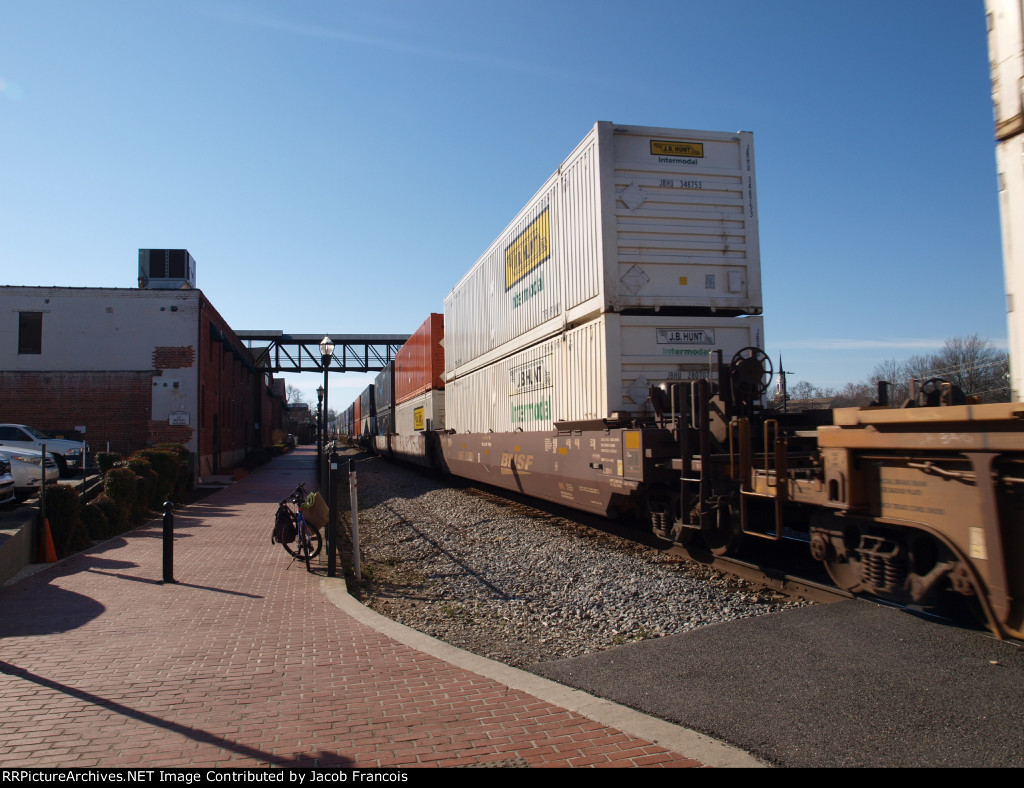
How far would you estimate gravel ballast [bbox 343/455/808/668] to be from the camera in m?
5.71

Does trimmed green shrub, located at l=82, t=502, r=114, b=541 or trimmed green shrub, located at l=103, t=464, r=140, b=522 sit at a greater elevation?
trimmed green shrub, located at l=103, t=464, r=140, b=522

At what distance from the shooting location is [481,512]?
1319 centimetres

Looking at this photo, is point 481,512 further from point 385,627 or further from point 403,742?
point 403,742

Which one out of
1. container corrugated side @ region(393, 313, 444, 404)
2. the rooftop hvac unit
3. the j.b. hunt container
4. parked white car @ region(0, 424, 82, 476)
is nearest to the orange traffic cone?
the j.b. hunt container

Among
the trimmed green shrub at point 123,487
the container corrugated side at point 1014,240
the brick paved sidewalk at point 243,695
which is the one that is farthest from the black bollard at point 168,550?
the container corrugated side at point 1014,240

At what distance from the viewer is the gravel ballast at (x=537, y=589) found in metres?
5.71

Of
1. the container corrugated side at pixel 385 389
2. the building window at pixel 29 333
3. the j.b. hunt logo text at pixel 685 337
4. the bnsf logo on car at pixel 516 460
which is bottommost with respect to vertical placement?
the bnsf logo on car at pixel 516 460

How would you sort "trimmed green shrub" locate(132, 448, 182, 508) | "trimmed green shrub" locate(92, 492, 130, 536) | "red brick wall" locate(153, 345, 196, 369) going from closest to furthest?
"trimmed green shrub" locate(92, 492, 130, 536), "trimmed green shrub" locate(132, 448, 182, 508), "red brick wall" locate(153, 345, 196, 369)

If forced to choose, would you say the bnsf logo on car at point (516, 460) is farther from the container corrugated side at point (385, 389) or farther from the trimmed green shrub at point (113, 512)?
the container corrugated side at point (385, 389)

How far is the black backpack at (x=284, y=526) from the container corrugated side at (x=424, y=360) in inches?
428

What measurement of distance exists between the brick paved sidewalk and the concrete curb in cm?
9

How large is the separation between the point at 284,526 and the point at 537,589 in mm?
3638

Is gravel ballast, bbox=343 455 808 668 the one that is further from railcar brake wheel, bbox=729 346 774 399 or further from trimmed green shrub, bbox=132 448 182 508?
trimmed green shrub, bbox=132 448 182 508

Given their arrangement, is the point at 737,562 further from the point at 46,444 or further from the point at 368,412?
the point at 368,412
